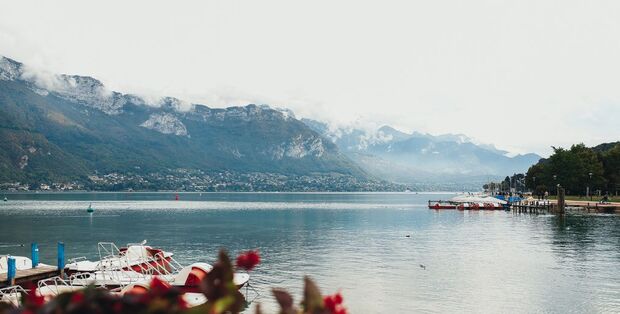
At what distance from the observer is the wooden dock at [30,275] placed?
3519 centimetres

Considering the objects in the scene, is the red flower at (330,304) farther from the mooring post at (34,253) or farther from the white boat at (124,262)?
the mooring post at (34,253)

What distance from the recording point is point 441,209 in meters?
169

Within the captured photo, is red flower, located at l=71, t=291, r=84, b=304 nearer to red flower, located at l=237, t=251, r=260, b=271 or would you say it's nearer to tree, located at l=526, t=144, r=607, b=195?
red flower, located at l=237, t=251, r=260, b=271

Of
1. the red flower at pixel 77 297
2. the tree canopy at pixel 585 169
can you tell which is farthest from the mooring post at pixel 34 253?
the tree canopy at pixel 585 169

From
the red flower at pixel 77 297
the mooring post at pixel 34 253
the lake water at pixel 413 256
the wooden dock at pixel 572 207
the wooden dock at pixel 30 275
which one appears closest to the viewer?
the red flower at pixel 77 297

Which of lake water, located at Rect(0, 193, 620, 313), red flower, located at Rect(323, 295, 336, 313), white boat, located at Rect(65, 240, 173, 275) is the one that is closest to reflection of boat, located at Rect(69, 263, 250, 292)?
white boat, located at Rect(65, 240, 173, 275)

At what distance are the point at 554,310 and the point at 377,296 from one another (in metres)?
10.8

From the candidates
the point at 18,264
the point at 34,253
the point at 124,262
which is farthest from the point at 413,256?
the point at 18,264

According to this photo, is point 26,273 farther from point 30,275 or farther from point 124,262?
point 124,262

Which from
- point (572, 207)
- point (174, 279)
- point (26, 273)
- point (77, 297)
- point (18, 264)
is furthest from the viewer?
point (572, 207)

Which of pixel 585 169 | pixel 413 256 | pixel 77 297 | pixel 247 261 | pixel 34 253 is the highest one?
pixel 585 169

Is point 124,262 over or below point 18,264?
over

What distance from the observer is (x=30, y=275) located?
→ 120ft

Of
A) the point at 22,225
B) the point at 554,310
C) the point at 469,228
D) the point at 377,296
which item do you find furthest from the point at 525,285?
the point at 22,225
